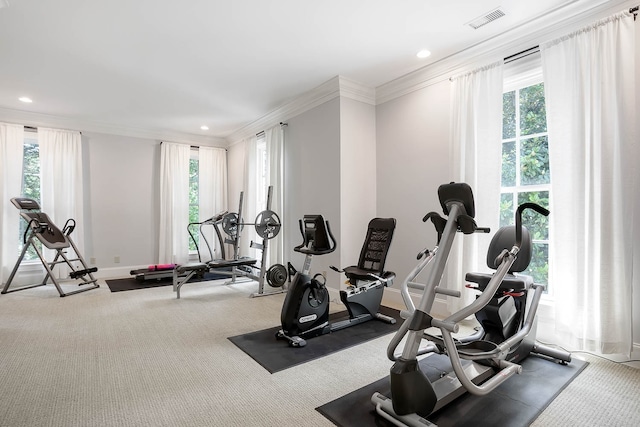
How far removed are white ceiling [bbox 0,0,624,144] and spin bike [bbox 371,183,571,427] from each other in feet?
6.31

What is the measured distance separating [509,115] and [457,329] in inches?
106

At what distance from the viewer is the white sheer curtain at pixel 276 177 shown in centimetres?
548

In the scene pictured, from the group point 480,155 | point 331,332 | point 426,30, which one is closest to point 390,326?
point 331,332

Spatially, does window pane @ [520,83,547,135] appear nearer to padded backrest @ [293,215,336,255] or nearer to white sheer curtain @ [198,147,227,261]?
padded backrest @ [293,215,336,255]

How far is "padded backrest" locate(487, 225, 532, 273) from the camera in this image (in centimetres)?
242

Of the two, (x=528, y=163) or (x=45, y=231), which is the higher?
(x=528, y=163)

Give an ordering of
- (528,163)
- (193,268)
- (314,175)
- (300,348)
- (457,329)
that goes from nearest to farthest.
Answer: (457,329), (300,348), (528,163), (193,268), (314,175)

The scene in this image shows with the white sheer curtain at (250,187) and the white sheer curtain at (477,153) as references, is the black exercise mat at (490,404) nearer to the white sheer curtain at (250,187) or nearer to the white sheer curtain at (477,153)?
the white sheer curtain at (477,153)

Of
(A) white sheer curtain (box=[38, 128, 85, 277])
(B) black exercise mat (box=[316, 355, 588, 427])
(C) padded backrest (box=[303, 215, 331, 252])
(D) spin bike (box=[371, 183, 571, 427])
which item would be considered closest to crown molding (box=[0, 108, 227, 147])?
(A) white sheer curtain (box=[38, 128, 85, 277])

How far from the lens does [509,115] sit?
3.44 meters

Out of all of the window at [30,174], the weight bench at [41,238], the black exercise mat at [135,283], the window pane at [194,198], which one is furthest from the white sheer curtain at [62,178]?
the window pane at [194,198]

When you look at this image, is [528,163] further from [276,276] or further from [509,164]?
[276,276]

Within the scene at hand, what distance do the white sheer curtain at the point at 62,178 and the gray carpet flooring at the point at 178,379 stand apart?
7.96ft

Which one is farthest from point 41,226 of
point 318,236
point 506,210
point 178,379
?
point 506,210
